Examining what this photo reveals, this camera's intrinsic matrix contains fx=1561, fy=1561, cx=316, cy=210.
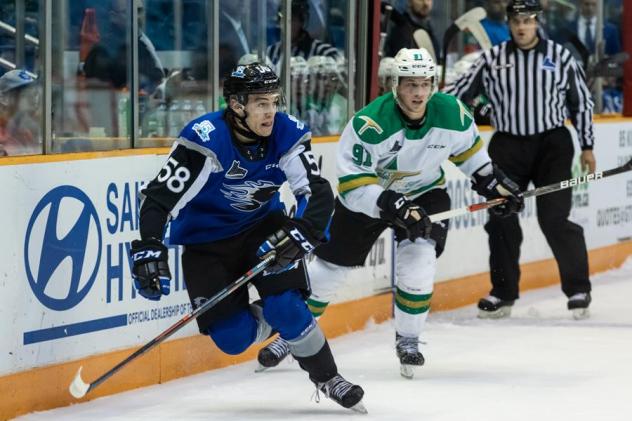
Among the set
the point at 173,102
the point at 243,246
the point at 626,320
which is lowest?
the point at 626,320

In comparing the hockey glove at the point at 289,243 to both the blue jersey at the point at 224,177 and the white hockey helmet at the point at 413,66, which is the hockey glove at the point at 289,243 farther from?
the white hockey helmet at the point at 413,66

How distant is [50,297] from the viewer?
5293 mm

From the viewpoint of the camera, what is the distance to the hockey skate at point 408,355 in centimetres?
582

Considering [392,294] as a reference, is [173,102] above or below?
above

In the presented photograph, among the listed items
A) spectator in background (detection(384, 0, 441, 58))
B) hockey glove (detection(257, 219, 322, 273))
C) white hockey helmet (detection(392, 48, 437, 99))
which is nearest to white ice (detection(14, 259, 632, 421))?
hockey glove (detection(257, 219, 322, 273))

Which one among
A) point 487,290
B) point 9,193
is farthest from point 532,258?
point 9,193

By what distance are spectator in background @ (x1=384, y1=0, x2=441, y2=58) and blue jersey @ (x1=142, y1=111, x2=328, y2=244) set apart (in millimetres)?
2886

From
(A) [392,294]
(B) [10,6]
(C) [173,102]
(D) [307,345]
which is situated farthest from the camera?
(A) [392,294]

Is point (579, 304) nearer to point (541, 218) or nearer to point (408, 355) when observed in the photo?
point (541, 218)

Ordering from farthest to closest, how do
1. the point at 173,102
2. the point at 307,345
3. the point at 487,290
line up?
the point at 487,290
the point at 173,102
the point at 307,345

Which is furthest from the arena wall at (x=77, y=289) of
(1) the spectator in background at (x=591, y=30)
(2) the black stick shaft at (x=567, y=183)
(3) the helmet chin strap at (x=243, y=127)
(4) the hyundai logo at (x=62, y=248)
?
(1) the spectator in background at (x=591, y=30)

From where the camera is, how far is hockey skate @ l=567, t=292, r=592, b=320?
7.57 metres

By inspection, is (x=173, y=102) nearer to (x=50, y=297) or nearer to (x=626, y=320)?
(x=50, y=297)

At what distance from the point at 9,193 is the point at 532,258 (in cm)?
436
